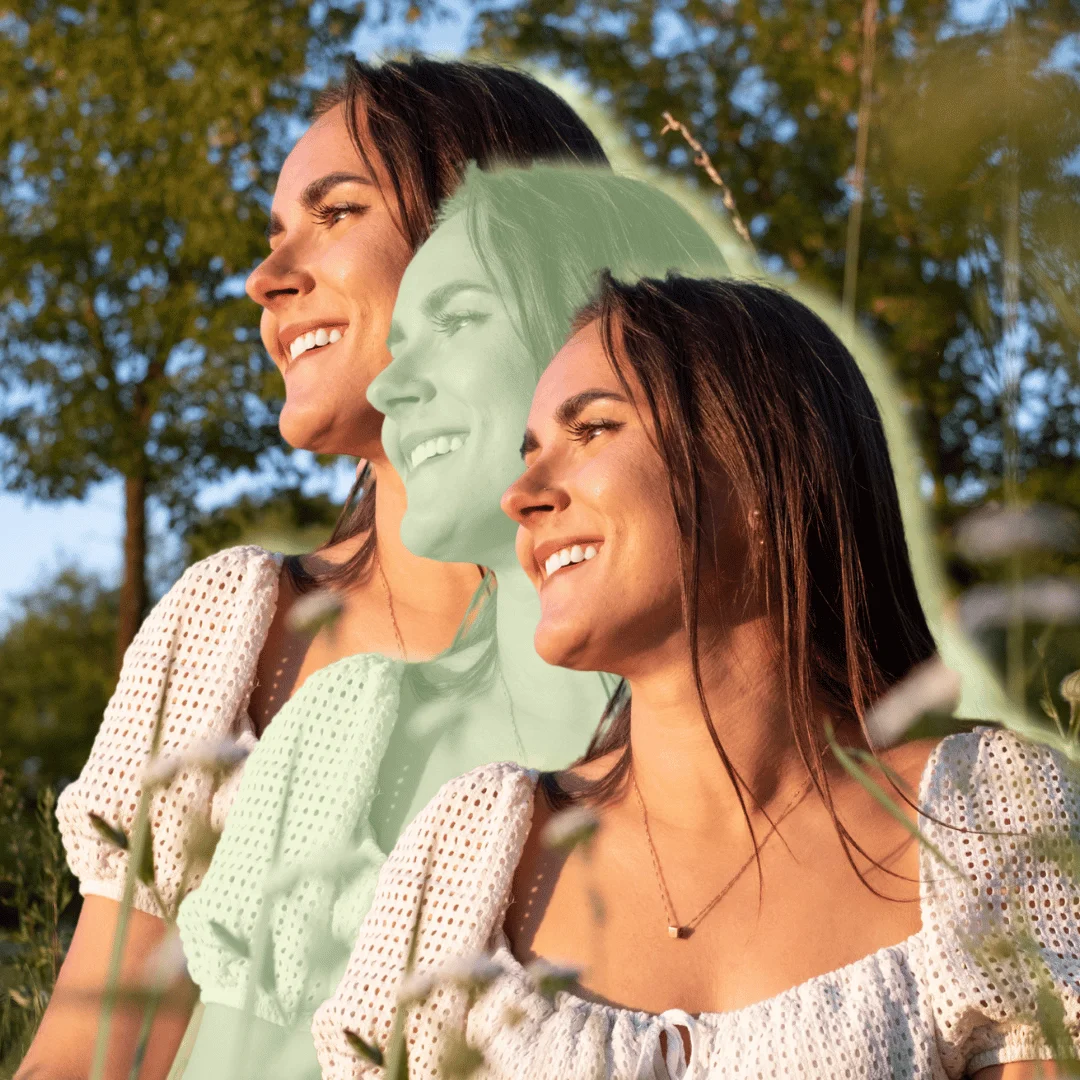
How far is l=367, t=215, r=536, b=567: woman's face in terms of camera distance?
2643 mm

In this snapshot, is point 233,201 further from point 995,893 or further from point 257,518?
point 995,893

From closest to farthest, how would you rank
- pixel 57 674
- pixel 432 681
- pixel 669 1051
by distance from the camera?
1. pixel 669 1051
2. pixel 432 681
3. pixel 57 674

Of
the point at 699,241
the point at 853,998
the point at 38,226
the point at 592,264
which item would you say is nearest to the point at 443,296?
the point at 592,264

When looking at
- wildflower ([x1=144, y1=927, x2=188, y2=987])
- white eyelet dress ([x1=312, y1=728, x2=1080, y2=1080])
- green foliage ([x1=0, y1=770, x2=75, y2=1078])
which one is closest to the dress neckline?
white eyelet dress ([x1=312, y1=728, x2=1080, y2=1080])

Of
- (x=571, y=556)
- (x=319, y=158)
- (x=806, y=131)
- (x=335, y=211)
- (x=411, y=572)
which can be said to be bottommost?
(x=571, y=556)

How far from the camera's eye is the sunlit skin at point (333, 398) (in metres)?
2.84

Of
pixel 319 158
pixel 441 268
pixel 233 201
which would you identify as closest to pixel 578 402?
pixel 441 268

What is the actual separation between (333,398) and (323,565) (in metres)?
0.50

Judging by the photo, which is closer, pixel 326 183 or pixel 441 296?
pixel 441 296

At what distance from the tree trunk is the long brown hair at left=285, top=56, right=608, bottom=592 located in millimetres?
8521

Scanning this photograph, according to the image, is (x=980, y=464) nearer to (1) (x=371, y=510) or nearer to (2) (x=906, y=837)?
(1) (x=371, y=510)

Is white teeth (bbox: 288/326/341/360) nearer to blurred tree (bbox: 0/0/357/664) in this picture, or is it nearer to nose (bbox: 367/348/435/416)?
nose (bbox: 367/348/435/416)

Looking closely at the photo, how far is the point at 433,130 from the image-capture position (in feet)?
10.1

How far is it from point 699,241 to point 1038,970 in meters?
2.20
